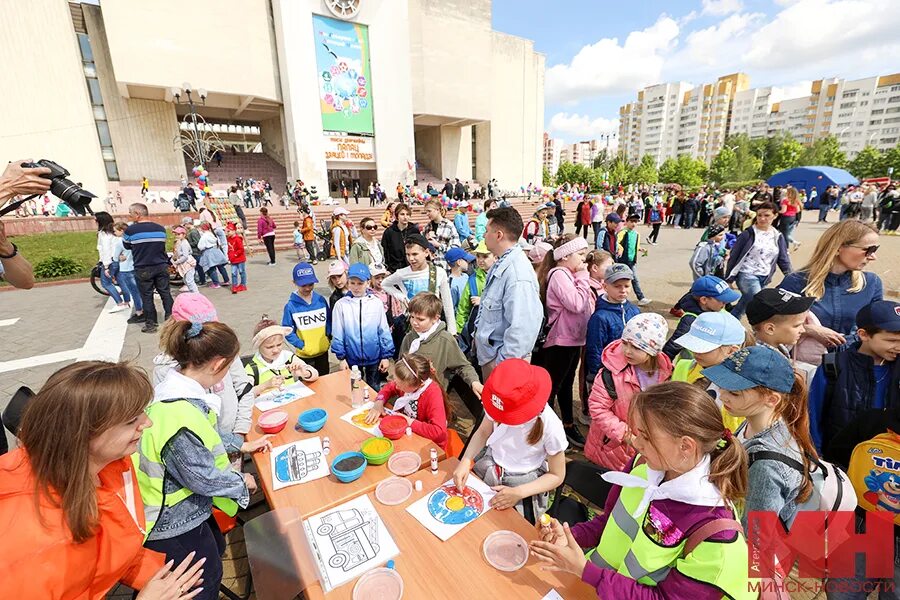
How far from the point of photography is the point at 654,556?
1.38 meters

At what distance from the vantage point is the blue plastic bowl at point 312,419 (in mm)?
2678

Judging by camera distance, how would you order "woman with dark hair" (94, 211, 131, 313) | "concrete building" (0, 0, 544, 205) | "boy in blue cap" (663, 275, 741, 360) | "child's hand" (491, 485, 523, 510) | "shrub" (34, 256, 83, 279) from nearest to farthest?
"child's hand" (491, 485, 523, 510)
"boy in blue cap" (663, 275, 741, 360)
"woman with dark hair" (94, 211, 131, 313)
"shrub" (34, 256, 83, 279)
"concrete building" (0, 0, 544, 205)

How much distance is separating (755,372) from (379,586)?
184cm

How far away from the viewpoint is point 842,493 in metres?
1.63

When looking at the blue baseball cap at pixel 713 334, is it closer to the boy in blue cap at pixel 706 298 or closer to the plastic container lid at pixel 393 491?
the boy in blue cap at pixel 706 298

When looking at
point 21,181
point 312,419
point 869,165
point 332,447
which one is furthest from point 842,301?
point 869,165

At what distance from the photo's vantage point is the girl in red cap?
1.94 m

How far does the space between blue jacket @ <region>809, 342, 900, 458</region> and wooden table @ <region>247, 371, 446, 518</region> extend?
230 cm

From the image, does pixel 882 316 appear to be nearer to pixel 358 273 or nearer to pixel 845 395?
pixel 845 395

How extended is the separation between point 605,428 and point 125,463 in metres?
2.66

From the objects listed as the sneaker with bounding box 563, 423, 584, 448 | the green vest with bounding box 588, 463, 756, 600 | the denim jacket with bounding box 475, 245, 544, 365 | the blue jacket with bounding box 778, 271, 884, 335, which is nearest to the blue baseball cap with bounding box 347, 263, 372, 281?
the denim jacket with bounding box 475, 245, 544, 365

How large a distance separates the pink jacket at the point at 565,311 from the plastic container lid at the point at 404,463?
195 cm

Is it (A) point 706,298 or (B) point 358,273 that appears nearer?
(A) point 706,298

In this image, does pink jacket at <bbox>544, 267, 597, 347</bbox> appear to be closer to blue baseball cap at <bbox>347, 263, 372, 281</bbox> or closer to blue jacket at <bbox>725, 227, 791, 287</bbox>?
blue baseball cap at <bbox>347, 263, 372, 281</bbox>
